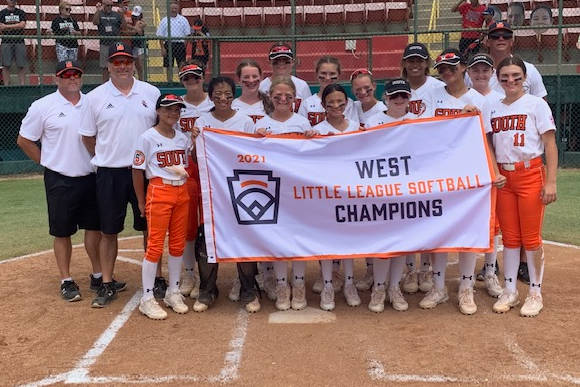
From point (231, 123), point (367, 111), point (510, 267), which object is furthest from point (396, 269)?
point (231, 123)

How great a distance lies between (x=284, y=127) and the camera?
18.0ft

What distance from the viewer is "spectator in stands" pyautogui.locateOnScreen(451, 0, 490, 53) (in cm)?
1385

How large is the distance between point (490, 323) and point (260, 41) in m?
10.7

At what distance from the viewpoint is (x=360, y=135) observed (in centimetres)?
534

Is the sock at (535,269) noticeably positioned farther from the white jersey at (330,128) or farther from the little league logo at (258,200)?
the little league logo at (258,200)

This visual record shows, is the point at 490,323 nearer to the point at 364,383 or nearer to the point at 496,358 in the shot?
the point at 496,358

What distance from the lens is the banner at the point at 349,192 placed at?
17.3ft

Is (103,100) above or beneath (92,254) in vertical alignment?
above

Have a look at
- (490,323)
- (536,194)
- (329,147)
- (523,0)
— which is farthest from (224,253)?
(523,0)

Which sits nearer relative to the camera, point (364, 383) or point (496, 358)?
point (364, 383)

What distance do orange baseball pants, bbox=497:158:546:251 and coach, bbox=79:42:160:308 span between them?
10.3 ft

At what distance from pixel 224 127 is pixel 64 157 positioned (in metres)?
1.52

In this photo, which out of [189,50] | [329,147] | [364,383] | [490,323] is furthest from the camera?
[189,50]

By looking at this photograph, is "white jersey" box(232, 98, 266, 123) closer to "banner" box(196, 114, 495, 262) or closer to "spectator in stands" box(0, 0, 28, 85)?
"banner" box(196, 114, 495, 262)
